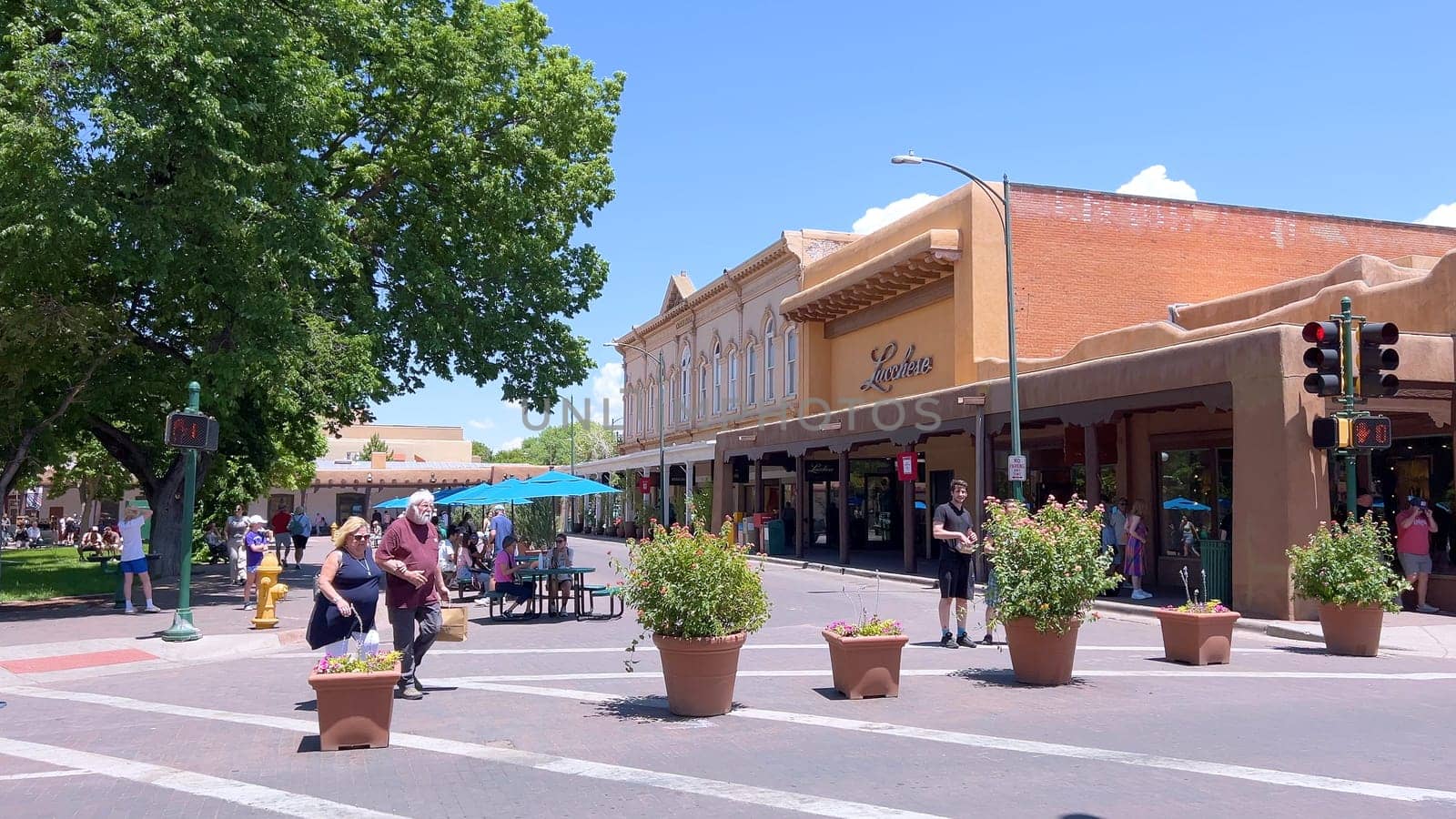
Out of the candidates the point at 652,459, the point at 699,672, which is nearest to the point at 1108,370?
the point at 699,672

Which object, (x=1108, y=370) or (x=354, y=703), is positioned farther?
(x=1108, y=370)

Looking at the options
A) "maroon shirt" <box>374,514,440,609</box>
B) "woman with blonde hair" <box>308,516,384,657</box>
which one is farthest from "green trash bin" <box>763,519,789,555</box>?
"woman with blonde hair" <box>308,516,384,657</box>

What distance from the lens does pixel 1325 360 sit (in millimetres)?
13273

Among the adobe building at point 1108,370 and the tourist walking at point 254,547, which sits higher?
the adobe building at point 1108,370

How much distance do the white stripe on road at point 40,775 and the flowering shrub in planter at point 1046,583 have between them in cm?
724

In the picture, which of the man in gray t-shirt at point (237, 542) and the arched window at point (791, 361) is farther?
the arched window at point (791, 361)

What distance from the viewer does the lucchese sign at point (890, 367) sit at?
3005 cm

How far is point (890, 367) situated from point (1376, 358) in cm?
1880

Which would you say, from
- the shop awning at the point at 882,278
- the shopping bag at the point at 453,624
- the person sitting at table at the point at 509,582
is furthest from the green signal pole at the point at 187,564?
the shop awning at the point at 882,278

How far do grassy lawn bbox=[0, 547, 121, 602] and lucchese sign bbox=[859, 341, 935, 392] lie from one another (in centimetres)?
1907

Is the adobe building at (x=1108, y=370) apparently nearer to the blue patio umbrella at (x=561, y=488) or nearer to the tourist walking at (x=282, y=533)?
the blue patio umbrella at (x=561, y=488)

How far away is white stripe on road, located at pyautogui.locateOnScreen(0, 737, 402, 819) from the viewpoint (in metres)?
6.34

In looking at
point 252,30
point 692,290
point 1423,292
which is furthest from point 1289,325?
point 692,290

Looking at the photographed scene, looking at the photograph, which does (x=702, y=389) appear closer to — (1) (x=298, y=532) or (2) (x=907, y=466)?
(1) (x=298, y=532)
